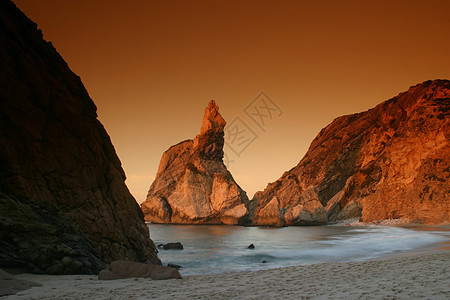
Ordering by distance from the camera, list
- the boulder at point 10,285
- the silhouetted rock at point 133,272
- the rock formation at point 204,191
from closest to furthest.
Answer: the boulder at point 10,285 < the silhouetted rock at point 133,272 < the rock formation at point 204,191

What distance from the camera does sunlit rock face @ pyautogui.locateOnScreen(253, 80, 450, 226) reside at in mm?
50000

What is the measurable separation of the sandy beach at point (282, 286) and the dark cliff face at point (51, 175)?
1.25m

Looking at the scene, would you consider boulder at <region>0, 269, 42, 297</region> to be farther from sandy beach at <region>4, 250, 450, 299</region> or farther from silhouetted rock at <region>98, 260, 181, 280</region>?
silhouetted rock at <region>98, 260, 181, 280</region>

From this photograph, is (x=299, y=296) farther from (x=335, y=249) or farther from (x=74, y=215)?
(x=335, y=249)

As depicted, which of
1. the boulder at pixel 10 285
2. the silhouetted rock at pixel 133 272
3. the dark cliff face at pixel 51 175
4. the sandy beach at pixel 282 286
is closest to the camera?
the sandy beach at pixel 282 286

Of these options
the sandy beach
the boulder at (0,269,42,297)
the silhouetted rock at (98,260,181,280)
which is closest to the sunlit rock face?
the sandy beach

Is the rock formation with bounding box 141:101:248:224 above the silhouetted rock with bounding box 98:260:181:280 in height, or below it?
above

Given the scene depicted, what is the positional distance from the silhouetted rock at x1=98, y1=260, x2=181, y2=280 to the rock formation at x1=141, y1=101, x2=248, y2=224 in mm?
71423

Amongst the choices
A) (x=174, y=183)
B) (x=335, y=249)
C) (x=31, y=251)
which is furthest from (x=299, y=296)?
(x=174, y=183)

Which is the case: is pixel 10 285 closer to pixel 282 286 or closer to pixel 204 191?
pixel 282 286

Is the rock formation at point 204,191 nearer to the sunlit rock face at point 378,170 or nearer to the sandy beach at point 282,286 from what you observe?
the sunlit rock face at point 378,170

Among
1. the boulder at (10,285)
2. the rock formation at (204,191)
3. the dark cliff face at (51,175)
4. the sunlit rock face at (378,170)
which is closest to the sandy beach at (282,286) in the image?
the boulder at (10,285)

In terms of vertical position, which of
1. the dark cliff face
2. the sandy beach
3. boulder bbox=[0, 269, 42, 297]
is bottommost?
the sandy beach

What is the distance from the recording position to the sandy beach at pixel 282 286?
7433 mm
